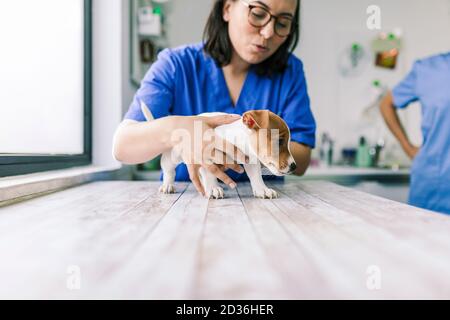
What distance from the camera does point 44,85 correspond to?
1.48m

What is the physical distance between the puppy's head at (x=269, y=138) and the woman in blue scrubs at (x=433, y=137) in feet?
3.18

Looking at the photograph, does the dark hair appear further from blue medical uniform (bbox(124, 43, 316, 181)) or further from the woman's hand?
the woman's hand

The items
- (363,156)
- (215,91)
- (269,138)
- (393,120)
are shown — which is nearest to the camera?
(269,138)

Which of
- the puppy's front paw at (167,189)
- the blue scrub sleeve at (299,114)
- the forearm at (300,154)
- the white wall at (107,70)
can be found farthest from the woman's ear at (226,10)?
the white wall at (107,70)

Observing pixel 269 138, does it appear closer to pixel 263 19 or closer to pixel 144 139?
pixel 144 139

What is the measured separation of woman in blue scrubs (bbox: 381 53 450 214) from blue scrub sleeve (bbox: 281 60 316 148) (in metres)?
0.56

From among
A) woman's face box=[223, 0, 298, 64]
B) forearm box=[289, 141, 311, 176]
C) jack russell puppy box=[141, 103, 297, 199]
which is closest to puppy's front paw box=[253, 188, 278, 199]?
jack russell puppy box=[141, 103, 297, 199]

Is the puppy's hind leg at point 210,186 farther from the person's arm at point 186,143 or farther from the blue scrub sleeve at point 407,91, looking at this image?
the blue scrub sleeve at point 407,91

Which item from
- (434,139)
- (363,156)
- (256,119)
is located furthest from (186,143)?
(363,156)

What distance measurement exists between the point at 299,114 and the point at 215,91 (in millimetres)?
282

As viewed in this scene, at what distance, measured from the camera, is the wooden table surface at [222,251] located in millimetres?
350

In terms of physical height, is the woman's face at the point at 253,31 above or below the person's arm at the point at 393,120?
above
